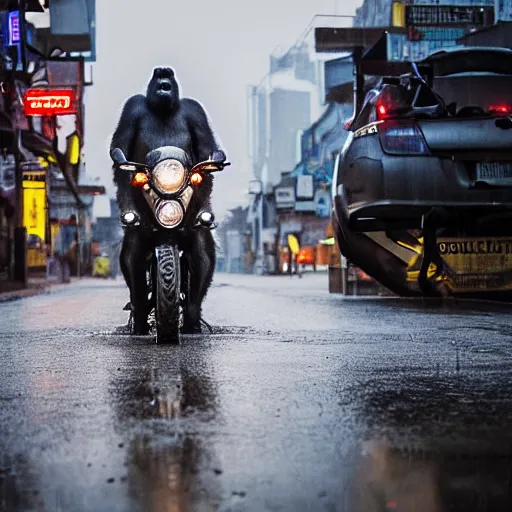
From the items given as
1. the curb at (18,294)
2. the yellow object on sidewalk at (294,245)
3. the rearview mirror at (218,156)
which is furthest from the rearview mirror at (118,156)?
the yellow object on sidewalk at (294,245)

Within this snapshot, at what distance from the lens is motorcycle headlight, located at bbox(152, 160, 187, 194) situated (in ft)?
19.9

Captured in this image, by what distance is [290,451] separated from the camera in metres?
2.78

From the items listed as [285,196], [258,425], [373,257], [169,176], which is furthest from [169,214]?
[285,196]

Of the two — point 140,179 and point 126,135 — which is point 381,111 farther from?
point 140,179

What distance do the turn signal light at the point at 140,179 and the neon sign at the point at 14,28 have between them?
1931cm

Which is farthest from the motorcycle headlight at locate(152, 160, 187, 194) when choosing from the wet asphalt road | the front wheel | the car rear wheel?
the car rear wheel

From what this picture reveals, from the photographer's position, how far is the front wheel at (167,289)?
5910 mm

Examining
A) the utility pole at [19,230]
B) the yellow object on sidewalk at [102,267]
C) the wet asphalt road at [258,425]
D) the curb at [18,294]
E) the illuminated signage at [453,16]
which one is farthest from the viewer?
the yellow object on sidewalk at [102,267]

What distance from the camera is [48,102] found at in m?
28.2

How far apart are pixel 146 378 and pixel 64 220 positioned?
50702 millimetres

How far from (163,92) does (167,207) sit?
1156mm

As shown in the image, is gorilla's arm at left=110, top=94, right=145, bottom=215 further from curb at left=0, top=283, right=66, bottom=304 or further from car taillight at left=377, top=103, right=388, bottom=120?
curb at left=0, top=283, right=66, bottom=304

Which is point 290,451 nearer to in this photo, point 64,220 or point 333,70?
point 333,70

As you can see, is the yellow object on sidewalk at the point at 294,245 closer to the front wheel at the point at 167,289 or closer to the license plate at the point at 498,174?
the license plate at the point at 498,174
